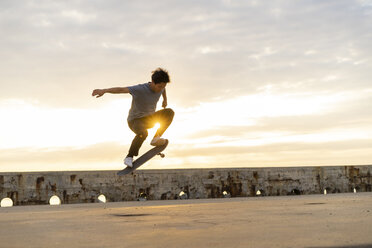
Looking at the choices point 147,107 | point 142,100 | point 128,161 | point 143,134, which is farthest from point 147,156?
point 142,100

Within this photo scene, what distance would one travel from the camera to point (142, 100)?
668 centimetres

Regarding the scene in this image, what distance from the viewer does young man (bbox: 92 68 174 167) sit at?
21.7ft

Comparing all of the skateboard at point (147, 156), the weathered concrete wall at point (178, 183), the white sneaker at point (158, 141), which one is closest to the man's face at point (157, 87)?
the white sneaker at point (158, 141)

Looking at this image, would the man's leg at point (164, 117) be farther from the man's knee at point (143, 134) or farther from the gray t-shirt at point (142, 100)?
the man's knee at point (143, 134)

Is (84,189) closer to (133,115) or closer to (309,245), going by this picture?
(133,115)

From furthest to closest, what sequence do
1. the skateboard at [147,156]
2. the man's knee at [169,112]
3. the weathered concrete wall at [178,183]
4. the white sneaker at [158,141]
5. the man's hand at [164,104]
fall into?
the weathered concrete wall at [178,183] → the skateboard at [147,156] → the white sneaker at [158,141] → the man's hand at [164,104] → the man's knee at [169,112]

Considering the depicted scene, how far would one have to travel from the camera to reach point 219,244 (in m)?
3.52

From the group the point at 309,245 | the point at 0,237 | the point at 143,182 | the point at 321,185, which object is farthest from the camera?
the point at 321,185

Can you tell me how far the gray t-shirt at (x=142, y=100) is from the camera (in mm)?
6617

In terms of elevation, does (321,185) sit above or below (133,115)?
below

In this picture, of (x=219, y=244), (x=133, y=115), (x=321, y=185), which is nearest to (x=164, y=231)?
(x=219, y=244)

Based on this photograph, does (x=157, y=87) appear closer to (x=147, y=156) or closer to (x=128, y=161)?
(x=128, y=161)

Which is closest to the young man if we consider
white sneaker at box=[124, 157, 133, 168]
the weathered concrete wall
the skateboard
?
white sneaker at box=[124, 157, 133, 168]

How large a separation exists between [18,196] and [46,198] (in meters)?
0.75
